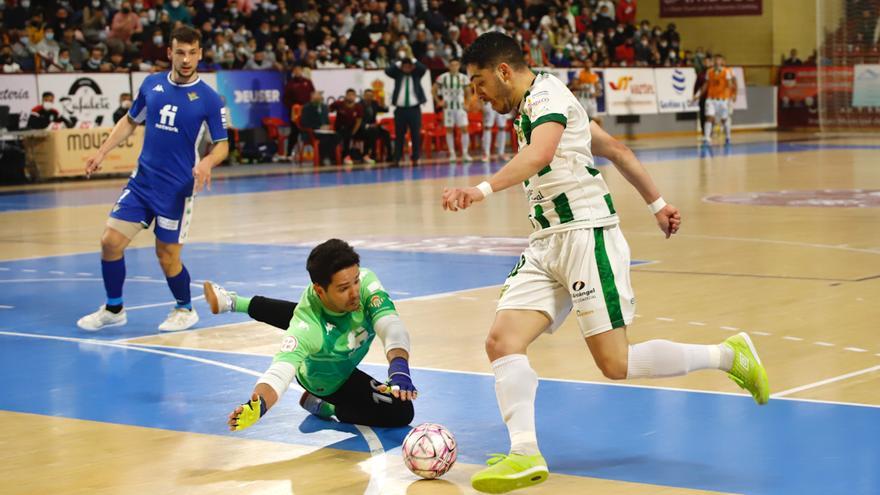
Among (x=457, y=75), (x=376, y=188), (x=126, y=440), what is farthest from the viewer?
(x=457, y=75)

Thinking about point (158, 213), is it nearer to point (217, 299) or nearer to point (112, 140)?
point (112, 140)

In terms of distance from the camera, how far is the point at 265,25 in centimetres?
3130

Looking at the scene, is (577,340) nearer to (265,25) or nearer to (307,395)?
(307,395)

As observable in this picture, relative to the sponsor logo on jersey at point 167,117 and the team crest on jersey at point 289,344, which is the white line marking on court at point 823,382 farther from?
the sponsor logo on jersey at point 167,117

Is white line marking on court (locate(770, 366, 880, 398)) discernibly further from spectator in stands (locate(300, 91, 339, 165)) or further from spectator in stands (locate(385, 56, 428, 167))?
spectator in stands (locate(300, 91, 339, 165))

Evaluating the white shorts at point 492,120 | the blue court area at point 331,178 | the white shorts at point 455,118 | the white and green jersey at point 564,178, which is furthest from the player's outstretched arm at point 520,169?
the white shorts at point 492,120

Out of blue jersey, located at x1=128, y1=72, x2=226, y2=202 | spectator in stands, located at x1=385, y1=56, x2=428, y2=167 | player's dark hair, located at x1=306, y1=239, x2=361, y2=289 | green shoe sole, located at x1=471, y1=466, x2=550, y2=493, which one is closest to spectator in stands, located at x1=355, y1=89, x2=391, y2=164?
spectator in stands, located at x1=385, y1=56, x2=428, y2=167

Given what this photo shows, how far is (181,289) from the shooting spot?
984cm

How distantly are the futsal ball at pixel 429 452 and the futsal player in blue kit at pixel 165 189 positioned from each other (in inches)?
174

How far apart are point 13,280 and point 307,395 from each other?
256 inches

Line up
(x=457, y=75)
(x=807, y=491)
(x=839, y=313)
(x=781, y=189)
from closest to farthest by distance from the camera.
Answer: (x=807, y=491), (x=839, y=313), (x=781, y=189), (x=457, y=75)

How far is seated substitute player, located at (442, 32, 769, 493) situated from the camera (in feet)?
18.5

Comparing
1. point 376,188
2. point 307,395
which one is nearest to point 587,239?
point 307,395

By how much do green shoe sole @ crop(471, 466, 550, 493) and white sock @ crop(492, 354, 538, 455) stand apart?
23 cm
